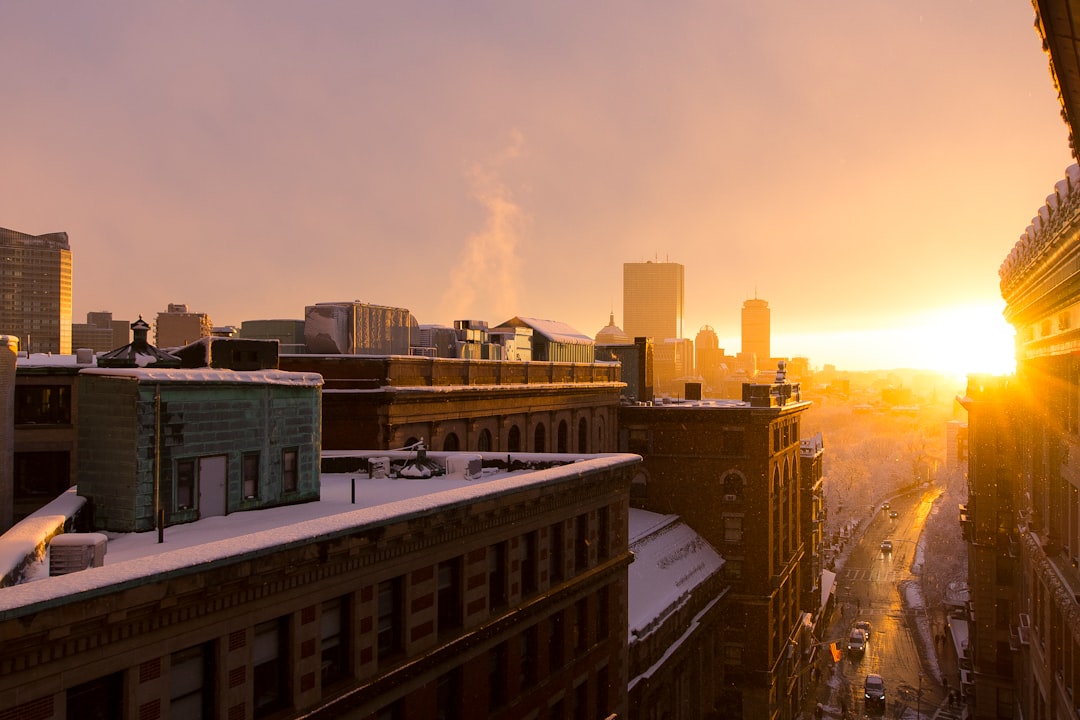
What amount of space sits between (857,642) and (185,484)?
7288cm

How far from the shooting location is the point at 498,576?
63.0 feet

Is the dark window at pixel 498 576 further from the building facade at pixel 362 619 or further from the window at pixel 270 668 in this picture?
the window at pixel 270 668

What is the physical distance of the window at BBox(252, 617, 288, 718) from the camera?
1261 cm

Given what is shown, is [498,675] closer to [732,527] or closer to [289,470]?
[289,470]

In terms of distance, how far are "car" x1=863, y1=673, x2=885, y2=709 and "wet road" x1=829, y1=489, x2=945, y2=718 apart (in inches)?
19.0

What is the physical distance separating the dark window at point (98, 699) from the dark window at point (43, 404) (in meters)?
27.2

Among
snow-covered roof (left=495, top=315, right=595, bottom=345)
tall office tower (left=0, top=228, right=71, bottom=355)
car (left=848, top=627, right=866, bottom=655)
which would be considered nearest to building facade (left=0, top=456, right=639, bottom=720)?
snow-covered roof (left=495, top=315, right=595, bottom=345)

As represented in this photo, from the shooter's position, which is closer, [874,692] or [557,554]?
[557,554]

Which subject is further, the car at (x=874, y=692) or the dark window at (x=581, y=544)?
the car at (x=874, y=692)

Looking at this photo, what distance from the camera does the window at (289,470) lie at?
56.5ft

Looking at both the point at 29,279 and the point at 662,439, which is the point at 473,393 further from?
the point at 29,279

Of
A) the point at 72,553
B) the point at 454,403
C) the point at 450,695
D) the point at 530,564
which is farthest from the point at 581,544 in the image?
the point at 72,553

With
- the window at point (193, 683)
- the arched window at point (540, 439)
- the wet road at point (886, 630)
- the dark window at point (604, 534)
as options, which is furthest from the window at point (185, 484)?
the wet road at point (886, 630)

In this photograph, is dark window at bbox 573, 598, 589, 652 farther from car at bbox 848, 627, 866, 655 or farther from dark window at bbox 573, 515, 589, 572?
car at bbox 848, 627, 866, 655
